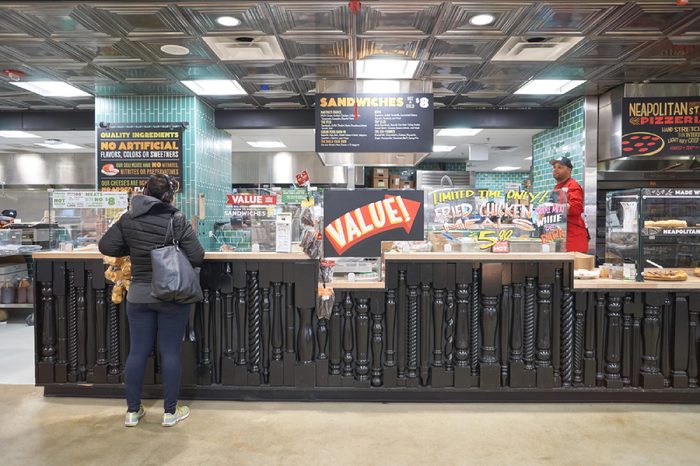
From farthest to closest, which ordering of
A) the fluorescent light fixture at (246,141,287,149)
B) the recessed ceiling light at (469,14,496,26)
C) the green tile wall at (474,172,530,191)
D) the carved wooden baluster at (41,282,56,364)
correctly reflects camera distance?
the green tile wall at (474,172,530,191)
the fluorescent light fixture at (246,141,287,149)
the recessed ceiling light at (469,14,496,26)
the carved wooden baluster at (41,282,56,364)

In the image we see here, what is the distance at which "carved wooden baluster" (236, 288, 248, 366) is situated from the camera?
3.36 m

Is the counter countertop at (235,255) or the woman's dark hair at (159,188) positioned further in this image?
the counter countertop at (235,255)

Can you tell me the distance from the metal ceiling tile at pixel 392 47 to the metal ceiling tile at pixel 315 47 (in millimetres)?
157

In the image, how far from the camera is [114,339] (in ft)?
11.2

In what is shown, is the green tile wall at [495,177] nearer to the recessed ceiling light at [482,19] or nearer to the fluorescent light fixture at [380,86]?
the fluorescent light fixture at [380,86]

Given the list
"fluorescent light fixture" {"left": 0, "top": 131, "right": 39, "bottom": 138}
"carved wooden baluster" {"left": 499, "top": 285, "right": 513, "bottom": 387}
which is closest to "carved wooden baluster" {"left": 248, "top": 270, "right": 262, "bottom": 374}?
"carved wooden baluster" {"left": 499, "top": 285, "right": 513, "bottom": 387}

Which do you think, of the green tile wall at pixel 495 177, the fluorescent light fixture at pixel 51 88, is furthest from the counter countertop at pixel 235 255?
the green tile wall at pixel 495 177

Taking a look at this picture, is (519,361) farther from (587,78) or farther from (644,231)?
(587,78)

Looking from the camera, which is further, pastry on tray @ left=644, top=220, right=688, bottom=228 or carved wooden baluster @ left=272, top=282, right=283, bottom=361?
pastry on tray @ left=644, top=220, right=688, bottom=228

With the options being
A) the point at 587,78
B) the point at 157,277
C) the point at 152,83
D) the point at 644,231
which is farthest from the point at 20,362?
the point at 587,78

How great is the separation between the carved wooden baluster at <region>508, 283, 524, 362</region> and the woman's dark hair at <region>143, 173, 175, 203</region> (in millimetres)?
2490

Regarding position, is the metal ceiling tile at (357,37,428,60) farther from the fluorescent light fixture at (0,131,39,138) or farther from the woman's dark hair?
the fluorescent light fixture at (0,131,39,138)

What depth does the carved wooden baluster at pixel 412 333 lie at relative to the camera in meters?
3.34

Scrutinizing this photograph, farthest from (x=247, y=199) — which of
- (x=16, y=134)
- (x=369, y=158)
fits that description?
(x=16, y=134)
